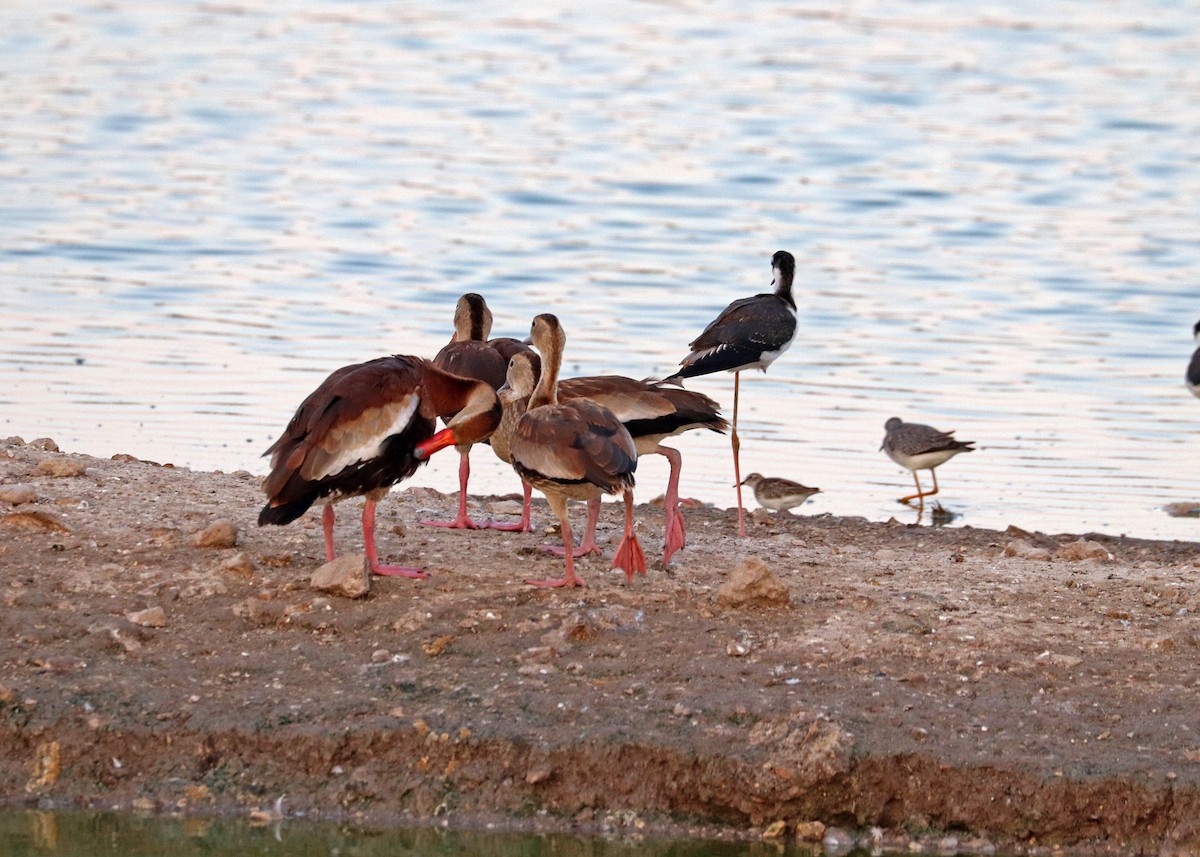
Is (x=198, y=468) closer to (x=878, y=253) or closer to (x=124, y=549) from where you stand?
(x=124, y=549)

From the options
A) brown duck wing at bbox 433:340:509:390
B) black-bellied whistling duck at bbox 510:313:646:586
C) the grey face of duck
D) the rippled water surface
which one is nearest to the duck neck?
black-bellied whistling duck at bbox 510:313:646:586

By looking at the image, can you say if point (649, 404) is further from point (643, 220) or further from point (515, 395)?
point (643, 220)

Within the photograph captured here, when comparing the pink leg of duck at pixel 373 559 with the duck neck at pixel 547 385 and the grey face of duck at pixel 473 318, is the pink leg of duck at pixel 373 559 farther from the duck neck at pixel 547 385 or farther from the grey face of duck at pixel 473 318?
the grey face of duck at pixel 473 318

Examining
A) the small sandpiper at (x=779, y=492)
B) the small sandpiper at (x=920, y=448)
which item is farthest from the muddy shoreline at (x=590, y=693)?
the small sandpiper at (x=920, y=448)

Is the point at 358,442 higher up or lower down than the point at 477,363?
lower down

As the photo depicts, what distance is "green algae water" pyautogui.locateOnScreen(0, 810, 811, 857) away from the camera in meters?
6.95

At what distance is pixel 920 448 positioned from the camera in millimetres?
12508

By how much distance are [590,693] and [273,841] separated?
1.32 m

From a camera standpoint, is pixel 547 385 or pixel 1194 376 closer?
pixel 547 385

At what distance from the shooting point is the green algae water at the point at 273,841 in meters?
6.95

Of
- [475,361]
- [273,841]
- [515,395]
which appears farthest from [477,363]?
[273,841]

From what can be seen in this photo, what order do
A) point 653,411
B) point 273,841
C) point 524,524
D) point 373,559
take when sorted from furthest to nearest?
point 524,524
point 653,411
point 373,559
point 273,841

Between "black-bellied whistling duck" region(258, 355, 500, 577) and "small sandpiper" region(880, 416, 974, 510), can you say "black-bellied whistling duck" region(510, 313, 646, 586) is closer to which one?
"black-bellied whistling duck" region(258, 355, 500, 577)

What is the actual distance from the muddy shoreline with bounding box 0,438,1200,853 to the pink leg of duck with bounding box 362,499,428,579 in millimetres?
84
